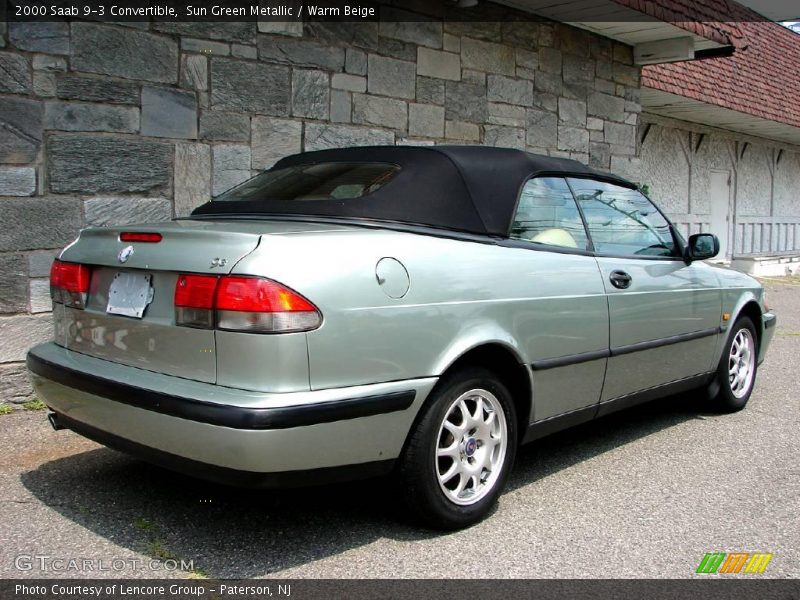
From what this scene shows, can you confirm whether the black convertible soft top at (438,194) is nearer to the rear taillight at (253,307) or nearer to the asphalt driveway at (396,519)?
the rear taillight at (253,307)

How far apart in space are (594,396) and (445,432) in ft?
3.46

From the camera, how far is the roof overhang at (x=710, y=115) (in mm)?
12118

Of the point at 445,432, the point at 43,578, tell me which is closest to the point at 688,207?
the point at 445,432

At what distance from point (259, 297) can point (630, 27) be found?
23.8 feet

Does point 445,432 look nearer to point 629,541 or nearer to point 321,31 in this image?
point 629,541

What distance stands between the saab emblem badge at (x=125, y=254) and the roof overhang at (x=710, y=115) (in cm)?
947

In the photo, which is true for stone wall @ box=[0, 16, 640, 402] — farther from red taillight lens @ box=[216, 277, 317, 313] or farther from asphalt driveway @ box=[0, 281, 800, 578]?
red taillight lens @ box=[216, 277, 317, 313]

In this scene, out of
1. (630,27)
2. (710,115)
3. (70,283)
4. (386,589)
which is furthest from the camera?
(710,115)

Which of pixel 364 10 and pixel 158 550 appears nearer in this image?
pixel 158 550

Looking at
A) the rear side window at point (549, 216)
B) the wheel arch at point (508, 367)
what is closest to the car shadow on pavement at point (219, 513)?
the wheel arch at point (508, 367)

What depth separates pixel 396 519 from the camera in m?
3.27

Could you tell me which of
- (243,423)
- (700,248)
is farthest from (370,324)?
(700,248)

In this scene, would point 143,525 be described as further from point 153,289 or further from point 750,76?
point 750,76

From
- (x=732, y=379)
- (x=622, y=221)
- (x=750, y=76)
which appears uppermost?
(x=750, y=76)
